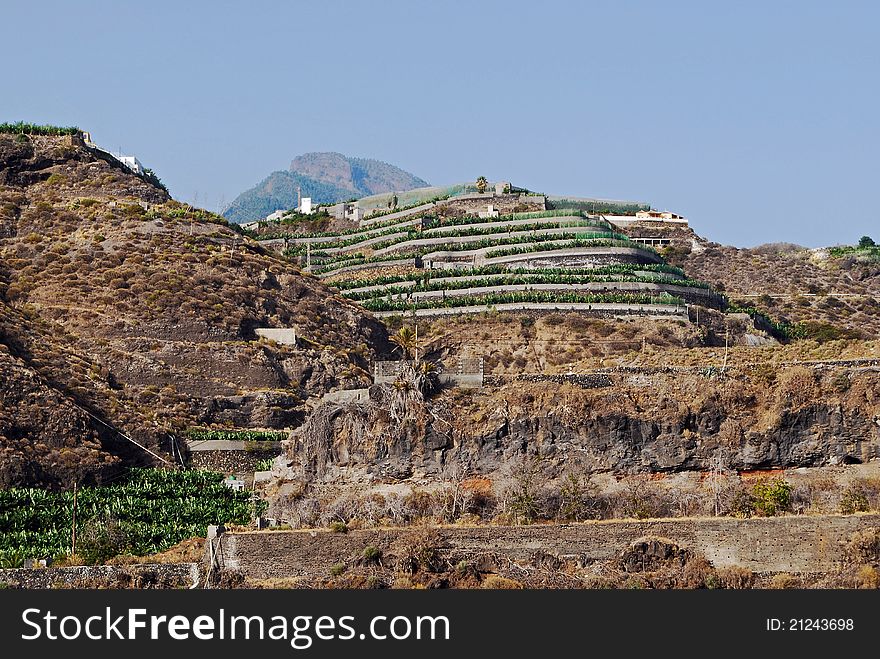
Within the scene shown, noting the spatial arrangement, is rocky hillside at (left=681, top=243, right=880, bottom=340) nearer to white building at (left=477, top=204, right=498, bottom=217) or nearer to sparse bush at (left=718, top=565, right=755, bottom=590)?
white building at (left=477, top=204, right=498, bottom=217)

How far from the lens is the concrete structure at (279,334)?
10944 centimetres

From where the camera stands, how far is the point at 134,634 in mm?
56062

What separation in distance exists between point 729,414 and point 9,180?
6925 centimetres

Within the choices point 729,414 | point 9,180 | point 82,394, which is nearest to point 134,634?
point 729,414

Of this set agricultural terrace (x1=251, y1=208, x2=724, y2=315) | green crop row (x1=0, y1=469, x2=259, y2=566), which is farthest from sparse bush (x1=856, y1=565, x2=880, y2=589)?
agricultural terrace (x1=251, y1=208, x2=724, y2=315)

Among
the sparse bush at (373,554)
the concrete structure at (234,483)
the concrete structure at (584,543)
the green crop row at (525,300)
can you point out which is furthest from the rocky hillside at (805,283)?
the sparse bush at (373,554)

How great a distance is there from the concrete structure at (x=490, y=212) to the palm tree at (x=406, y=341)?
88.5 feet

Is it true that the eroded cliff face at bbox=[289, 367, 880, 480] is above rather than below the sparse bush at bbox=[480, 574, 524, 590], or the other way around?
above

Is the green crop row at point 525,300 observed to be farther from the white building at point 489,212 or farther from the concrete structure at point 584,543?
the concrete structure at point 584,543

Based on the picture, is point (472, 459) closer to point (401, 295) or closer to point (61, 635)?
point (61, 635)

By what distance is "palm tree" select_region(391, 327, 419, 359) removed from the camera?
339 ft

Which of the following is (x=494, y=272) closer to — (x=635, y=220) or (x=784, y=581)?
(x=635, y=220)

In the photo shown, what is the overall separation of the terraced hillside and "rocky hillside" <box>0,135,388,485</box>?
635 centimetres

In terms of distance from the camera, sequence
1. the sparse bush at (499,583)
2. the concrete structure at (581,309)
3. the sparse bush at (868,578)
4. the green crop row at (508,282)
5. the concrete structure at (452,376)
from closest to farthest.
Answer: the sparse bush at (868,578) < the sparse bush at (499,583) < the concrete structure at (452,376) < the concrete structure at (581,309) < the green crop row at (508,282)
